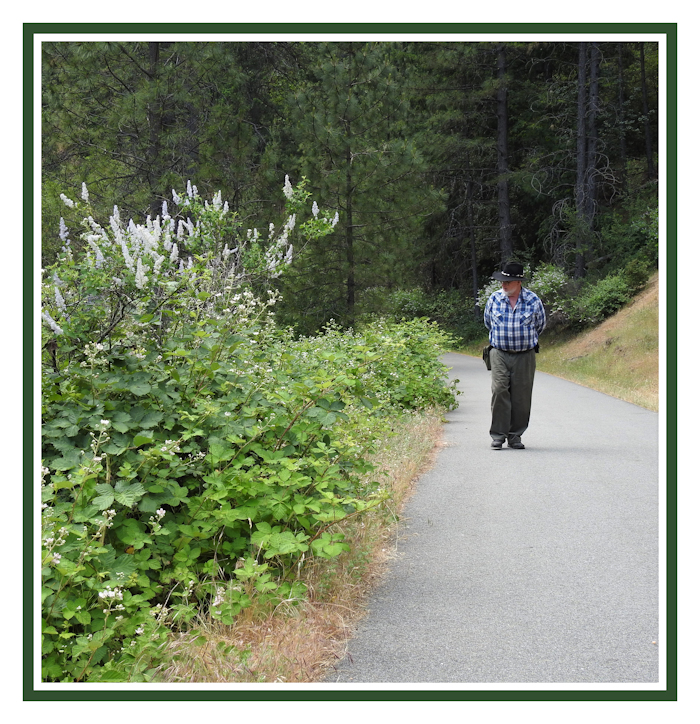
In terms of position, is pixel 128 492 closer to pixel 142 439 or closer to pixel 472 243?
pixel 142 439

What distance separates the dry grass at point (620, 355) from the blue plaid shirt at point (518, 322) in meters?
5.19

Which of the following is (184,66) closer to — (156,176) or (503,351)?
(156,176)

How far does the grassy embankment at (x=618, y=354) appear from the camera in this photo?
1633cm

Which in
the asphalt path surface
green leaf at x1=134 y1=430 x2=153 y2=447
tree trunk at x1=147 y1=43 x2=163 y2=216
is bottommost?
the asphalt path surface

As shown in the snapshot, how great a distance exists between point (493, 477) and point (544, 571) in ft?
9.09

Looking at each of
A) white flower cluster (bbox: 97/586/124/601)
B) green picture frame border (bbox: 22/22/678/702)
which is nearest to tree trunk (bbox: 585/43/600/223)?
green picture frame border (bbox: 22/22/678/702)

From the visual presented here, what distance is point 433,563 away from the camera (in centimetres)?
484

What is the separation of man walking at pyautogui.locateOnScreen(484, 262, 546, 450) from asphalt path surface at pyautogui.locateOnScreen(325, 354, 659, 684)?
514mm

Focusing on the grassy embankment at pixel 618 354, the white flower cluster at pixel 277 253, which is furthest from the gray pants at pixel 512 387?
the grassy embankment at pixel 618 354

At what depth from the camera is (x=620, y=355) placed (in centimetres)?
2027

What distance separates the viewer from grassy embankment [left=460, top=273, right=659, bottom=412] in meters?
16.3

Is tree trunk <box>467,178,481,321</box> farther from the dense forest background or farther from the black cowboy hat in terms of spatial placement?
the black cowboy hat

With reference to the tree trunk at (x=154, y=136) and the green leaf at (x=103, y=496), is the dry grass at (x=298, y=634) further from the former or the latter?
the tree trunk at (x=154, y=136)
